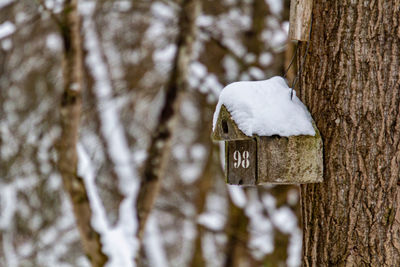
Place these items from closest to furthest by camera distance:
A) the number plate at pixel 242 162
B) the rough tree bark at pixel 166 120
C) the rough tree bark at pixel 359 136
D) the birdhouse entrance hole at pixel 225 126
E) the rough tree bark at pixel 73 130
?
the rough tree bark at pixel 359 136
the number plate at pixel 242 162
the birdhouse entrance hole at pixel 225 126
the rough tree bark at pixel 73 130
the rough tree bark at pixel 166 120

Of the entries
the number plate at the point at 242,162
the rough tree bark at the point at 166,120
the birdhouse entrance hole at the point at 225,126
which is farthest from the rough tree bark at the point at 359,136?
the rough tree bark at the point at 166,120

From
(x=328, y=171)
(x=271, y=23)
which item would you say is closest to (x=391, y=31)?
(x=328, y=171)

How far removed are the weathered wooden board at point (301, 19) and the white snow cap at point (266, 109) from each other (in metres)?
0.21

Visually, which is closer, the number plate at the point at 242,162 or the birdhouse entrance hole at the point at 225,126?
the number plate at the point at 242,162

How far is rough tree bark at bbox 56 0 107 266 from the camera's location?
14.7 feet

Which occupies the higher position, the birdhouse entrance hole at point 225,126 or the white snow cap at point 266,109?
the white snow cap at point 266,109

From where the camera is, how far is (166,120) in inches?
191

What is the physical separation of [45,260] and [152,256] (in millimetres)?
3064

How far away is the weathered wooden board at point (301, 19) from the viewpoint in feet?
6.84

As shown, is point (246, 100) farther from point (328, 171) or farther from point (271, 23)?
point (271, 23)

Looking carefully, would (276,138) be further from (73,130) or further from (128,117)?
(128,117)

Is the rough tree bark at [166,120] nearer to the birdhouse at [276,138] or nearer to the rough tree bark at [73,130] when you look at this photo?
the rough tree bark at [73,130]

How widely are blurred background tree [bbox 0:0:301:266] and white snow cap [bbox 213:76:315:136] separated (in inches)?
105

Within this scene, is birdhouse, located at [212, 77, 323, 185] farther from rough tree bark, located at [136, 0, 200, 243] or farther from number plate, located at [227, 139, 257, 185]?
rough tree bark, located at [136, 0, 200, 243]
